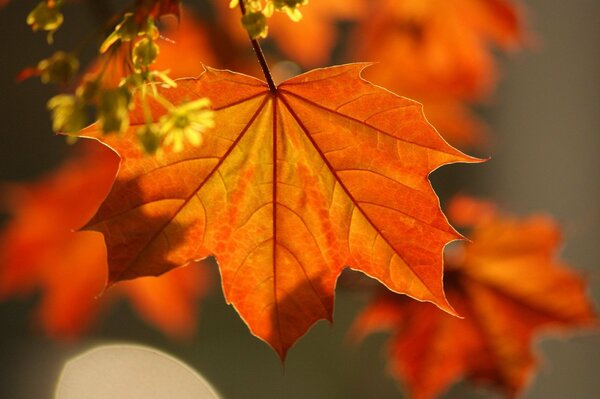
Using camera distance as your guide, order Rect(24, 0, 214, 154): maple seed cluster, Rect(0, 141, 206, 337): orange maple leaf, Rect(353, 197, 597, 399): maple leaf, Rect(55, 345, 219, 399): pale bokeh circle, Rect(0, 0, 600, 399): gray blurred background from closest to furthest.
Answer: Rect(24, 0, 214, 154): maple seed cluster
Rect(353, 197, 597, 399): maple leaf
Rect(0, 141, 206, 337): orange maple leaf
Rect(0, 0, 600, 399): gray blurred background
Rect(55, 345, 219, 399): pale bokeh circle

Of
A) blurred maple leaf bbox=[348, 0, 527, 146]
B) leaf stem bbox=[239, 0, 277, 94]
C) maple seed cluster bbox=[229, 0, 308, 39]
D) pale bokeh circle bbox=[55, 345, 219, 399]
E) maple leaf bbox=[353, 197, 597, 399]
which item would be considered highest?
blurred maple leaf bbox=[348, 0, 527, 146]

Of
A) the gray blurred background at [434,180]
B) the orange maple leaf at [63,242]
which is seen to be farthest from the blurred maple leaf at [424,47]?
the gray blurred background at [434,180]

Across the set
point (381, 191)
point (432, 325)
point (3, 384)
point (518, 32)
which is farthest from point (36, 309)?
point (381, 191)

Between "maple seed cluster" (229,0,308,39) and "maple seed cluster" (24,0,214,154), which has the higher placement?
"maple seed cluster" (229,0,308,39)

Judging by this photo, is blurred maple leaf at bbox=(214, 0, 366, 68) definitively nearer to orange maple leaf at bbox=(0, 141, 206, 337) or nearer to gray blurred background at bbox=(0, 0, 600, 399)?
orange maple leaf at bbox=(0, 141, 206, 337)

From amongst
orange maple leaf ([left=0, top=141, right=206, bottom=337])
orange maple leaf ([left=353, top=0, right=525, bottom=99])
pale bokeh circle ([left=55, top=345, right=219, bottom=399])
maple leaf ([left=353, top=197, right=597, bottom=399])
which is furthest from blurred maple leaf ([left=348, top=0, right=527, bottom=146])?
pale bokeh circle ([left=55, top=345, right=219, bottom=399])

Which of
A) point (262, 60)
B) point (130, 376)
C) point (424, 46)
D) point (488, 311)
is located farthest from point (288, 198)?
point (130, 376)

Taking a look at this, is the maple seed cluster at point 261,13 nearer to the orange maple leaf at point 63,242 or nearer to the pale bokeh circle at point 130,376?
the orange maple leaf at point 63,242
